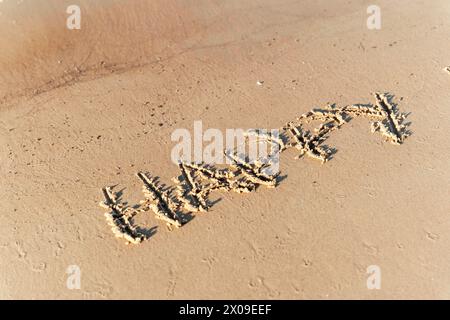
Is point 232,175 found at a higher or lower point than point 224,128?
lower

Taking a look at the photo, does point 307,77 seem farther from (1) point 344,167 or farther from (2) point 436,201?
(2) point 436,201

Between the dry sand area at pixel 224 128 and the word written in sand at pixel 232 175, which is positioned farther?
the word written in sand at pixel 232 175

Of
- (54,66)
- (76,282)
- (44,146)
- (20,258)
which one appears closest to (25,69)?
(54,66)

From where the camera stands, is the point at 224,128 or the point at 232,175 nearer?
the point at 232,175

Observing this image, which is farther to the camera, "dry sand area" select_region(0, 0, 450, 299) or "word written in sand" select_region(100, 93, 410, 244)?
"word written in sand" select_region(100, 93, 410, 244)
